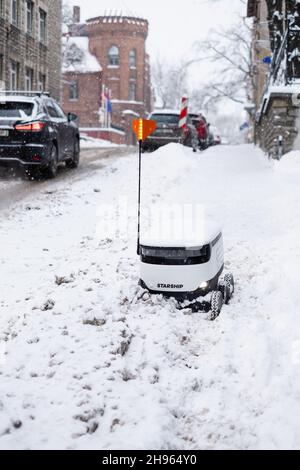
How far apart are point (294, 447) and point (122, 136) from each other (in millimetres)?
54557

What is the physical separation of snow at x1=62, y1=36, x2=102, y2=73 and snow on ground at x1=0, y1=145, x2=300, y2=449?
163 ft

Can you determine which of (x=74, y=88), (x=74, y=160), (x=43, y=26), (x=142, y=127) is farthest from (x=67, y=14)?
(x=142, y=127)

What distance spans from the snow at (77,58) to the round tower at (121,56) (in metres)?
0.96

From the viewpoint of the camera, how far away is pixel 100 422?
328 centimetres

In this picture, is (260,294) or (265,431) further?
(260,294)

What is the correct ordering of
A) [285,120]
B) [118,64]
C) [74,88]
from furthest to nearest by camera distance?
[118,64]
[74,88]
[285,120]

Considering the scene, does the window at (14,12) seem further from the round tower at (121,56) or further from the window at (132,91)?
the window at (132,91)

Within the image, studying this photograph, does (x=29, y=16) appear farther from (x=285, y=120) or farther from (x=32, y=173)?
(x=285, y=120)

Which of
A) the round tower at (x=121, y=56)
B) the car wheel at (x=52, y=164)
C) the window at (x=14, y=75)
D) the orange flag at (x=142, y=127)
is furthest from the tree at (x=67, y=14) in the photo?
the orange flag at (x=142, y=127)

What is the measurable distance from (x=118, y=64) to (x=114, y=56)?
0.89 m

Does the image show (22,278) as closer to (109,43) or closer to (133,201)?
→ (133,201)

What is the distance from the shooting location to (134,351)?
13.8 ft
